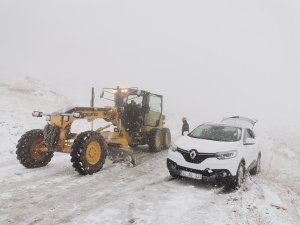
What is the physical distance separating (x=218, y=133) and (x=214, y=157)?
1.68 m

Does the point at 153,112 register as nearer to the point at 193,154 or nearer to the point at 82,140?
the point at 82,140

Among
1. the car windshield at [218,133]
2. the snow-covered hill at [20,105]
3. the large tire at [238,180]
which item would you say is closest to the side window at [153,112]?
the car windshield at [218,133]

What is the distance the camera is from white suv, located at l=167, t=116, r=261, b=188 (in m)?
8.49

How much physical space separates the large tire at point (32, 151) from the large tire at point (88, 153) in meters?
1.71

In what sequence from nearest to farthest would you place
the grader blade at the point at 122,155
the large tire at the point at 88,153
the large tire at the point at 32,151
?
the large tire at the point at 88,153
the large tire at the point at 32,151
the grader blade at the point at 122,155

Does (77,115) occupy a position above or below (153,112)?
below

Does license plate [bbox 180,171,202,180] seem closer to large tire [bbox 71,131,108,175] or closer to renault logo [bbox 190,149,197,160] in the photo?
renault logo [bbox 190,149,197,160]

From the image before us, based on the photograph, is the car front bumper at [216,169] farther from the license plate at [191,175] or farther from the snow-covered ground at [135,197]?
the snow-covered ground at [135,197]

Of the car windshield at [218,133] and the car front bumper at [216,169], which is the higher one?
the car windshield at [218,133]

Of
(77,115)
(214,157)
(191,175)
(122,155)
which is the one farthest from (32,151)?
(214,157)

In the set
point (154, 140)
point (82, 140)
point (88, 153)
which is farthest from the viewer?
point (154, 140)

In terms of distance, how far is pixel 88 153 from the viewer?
9.56 m

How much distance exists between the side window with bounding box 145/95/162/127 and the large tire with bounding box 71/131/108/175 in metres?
5.05

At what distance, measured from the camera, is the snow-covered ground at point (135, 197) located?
6.37 meters
